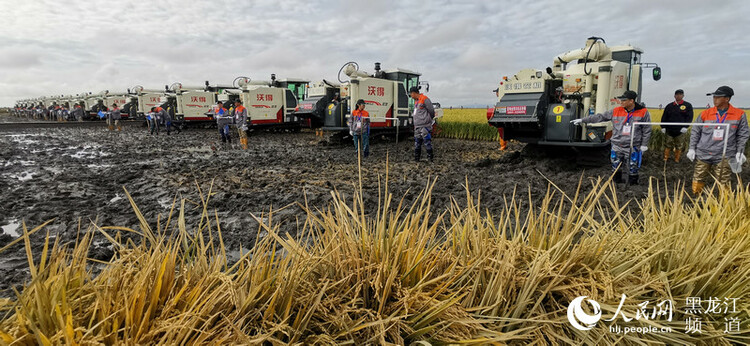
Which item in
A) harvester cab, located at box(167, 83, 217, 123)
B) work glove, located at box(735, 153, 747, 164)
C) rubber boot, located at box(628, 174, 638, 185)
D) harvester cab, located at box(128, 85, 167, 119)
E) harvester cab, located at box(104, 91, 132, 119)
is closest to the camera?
work glove, located at box(735, 153, 747, 164)

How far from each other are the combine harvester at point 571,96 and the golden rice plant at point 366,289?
225 inches

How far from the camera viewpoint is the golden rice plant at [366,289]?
1122 millimetres

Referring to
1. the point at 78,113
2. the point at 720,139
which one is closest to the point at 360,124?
the point at 720,139

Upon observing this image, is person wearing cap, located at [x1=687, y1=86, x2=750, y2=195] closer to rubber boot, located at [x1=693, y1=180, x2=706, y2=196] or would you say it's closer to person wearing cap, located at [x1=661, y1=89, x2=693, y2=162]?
rubber boot, located at [x1=693, y1=180, x2=706, y2=196]

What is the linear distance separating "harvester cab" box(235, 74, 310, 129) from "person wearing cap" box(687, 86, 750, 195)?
15265mm

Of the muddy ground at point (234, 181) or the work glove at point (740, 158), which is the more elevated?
the work glove at point (740, 158)

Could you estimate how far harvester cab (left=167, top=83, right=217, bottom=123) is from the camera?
2156 centimetres

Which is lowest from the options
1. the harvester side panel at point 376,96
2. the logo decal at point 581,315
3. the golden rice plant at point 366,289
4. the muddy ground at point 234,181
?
the muddy ground at point 234,181

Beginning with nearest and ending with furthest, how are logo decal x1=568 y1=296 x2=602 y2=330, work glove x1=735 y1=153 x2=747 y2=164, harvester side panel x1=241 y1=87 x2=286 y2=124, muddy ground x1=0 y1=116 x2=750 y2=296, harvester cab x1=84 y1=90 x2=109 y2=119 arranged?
logo decal x1=568 y1=296 x2=602 y2=330
muddy ground x1=0 y1=116 x2=750 y2=296
work glove x1=735 y1=153 x2=747 y2=164
harvester side panel x1=241 y1=87 x2=286 y2=124
harvester cab x1=84 y1=90 x2=109 y2=119

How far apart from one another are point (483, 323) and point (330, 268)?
0.63 meters

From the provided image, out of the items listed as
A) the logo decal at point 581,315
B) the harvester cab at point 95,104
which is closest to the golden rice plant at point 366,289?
the logo decal at point 581,315

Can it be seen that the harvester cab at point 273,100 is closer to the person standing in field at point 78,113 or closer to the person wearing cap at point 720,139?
the person wearing cap at point 720,139

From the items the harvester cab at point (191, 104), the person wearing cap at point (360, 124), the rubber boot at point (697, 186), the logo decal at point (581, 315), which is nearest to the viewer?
the logo decal at point (581, 315)

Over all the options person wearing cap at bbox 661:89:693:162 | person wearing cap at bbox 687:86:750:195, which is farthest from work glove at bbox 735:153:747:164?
person wearing cap at bbox 661:89:693:162
